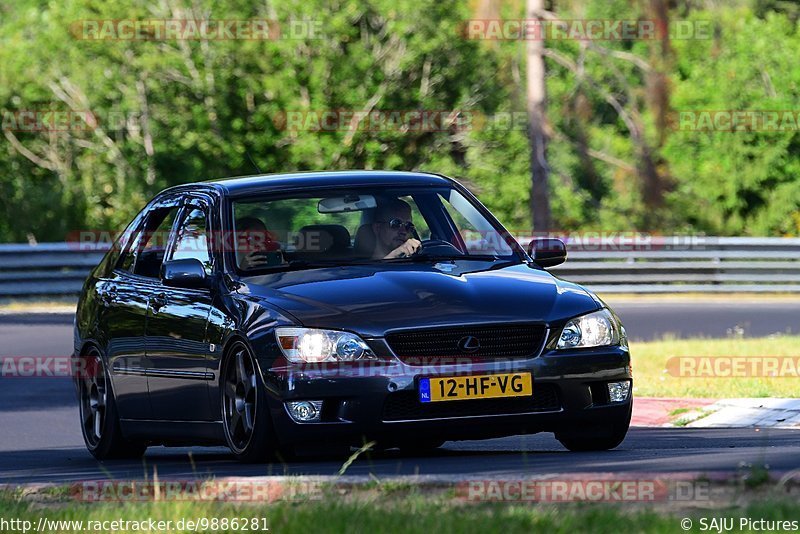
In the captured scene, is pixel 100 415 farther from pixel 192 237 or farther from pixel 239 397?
pixel 239 397

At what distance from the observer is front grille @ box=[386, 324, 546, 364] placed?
826 cm

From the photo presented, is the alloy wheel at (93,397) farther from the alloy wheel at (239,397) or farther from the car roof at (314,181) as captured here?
the alloy wheel at (239,397)

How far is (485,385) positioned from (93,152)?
32.0 m

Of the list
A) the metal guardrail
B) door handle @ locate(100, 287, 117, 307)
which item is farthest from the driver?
the metal guardrail

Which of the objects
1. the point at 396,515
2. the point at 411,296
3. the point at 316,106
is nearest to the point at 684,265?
the point at 316,106

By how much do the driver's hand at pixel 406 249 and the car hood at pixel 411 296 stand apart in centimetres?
30

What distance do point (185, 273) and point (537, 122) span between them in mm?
21223

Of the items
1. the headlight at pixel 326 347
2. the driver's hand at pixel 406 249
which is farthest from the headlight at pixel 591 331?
the driver's hand at pixel 406 249

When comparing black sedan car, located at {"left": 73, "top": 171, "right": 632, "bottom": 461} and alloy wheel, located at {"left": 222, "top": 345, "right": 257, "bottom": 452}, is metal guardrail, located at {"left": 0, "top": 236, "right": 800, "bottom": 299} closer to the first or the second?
black sedan car, located at {"left": 73, "top": 171, "right": 632, "bottom": 461}

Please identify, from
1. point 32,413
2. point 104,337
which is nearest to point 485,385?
point 104,337

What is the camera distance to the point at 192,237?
992cm

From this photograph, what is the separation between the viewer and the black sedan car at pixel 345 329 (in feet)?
27.1

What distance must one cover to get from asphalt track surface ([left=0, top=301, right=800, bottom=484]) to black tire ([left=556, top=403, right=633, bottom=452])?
0.09m

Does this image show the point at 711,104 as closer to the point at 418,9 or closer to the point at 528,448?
the point at 418,9
